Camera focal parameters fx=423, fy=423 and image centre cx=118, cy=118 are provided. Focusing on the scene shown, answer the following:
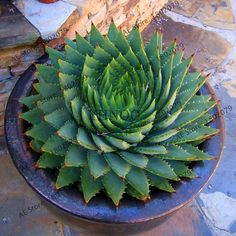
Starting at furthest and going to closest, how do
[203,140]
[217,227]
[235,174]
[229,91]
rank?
1. [229,91]
2. [235,174]
3. [217,227]
4. [203,140]

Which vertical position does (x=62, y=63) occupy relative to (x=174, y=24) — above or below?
above

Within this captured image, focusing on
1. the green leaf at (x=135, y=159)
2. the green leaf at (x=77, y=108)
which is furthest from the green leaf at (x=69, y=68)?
the green leaf at (x=135, y=159)

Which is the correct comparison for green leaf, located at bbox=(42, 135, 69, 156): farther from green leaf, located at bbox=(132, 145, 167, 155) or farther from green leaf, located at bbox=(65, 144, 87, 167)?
green leaf, located at bbox=(132, 145, 167, 155)

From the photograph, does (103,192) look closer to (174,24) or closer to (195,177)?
(195,177)

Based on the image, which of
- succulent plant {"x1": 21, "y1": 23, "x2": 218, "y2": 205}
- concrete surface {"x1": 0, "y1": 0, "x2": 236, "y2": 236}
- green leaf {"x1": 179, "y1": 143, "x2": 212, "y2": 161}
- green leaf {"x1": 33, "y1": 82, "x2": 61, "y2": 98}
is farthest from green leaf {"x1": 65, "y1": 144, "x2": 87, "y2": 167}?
concrete surface {"x1": 0, "y1": 0, "x2": 236, "y2": 236}

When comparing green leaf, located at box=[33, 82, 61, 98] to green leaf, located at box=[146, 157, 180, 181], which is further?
green leaf, located at box=[33, 82, 61, 98]

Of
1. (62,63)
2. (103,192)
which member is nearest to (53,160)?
(103,192)

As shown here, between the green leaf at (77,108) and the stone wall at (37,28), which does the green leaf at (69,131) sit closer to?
the green leaf at (77,108)

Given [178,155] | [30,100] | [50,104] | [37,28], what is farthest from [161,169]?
[37,28]
